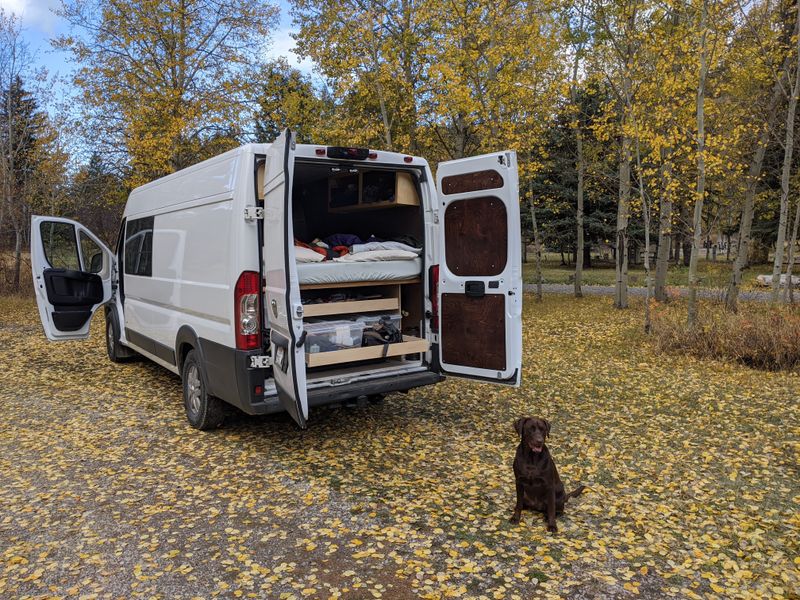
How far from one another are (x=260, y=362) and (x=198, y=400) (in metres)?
1.32

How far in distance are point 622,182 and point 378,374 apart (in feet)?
32.5

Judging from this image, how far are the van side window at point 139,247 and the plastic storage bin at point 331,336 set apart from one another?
2579mm

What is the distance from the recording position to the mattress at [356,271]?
4.95 meters

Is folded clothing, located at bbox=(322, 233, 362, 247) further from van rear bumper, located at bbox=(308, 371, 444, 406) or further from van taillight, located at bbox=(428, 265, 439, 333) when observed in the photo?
van rear bumper, located at bbox=(308, 371, 444, 406)

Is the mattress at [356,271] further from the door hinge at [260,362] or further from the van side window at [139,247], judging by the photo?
the van side window at [139,247]

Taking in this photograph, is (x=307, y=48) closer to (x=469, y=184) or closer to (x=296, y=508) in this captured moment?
(x=469, y=184)

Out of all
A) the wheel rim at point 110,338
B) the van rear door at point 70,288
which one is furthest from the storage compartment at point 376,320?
the wheel rim at point 110,338

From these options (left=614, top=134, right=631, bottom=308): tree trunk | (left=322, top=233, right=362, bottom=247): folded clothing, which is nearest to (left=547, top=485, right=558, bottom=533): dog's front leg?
(left=322, top=233, right=362, bottom=247): folded clothing

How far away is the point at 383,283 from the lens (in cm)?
551

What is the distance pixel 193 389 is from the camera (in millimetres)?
5551

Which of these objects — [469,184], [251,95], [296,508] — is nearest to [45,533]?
[296,508]

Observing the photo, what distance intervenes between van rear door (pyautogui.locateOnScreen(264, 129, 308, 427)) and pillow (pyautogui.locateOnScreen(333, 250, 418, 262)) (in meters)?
1.04

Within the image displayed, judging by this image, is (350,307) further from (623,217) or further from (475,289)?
(623,217)

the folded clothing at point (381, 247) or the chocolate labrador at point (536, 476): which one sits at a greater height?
the folded clothing at point (381, 247)
